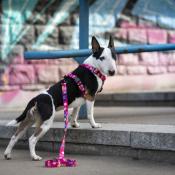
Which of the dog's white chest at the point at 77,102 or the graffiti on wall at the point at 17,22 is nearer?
the dog's white chest at the point at 77,102

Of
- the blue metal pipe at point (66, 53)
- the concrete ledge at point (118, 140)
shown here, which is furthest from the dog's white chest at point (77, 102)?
the blue metal pipe at point (66, 53)

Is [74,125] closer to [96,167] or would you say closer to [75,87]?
[75,87]

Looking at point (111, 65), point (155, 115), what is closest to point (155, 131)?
point (111, 65)

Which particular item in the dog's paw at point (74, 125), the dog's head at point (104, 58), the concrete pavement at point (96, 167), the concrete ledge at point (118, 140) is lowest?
the concrete pavement at point (96, 167)

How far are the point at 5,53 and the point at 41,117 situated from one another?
15.2 feet

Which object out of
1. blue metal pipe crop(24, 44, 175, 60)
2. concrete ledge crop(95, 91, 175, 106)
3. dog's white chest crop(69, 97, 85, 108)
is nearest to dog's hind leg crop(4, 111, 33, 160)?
dog's white chest crop(69, 97, 85, 108)

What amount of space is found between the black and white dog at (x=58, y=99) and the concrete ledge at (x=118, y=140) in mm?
211

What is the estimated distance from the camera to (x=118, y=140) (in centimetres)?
620

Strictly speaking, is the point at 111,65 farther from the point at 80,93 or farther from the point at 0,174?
the point at 0,174

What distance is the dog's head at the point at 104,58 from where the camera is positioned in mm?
6262

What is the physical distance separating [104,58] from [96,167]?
128 centimetres

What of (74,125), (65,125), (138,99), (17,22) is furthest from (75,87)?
(17,22)

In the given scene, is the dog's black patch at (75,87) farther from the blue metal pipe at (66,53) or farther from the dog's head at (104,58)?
the blue metal pipe at (66,53)

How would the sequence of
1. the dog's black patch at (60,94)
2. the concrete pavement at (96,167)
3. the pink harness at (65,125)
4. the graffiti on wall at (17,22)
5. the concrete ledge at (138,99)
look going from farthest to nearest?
the graffiti on wall at (17,22)
the concrete ledge at (138,99)
the dog's black patch at (60,94)
the pink harness at (65,125)
the concrete pavement at (96,167)
